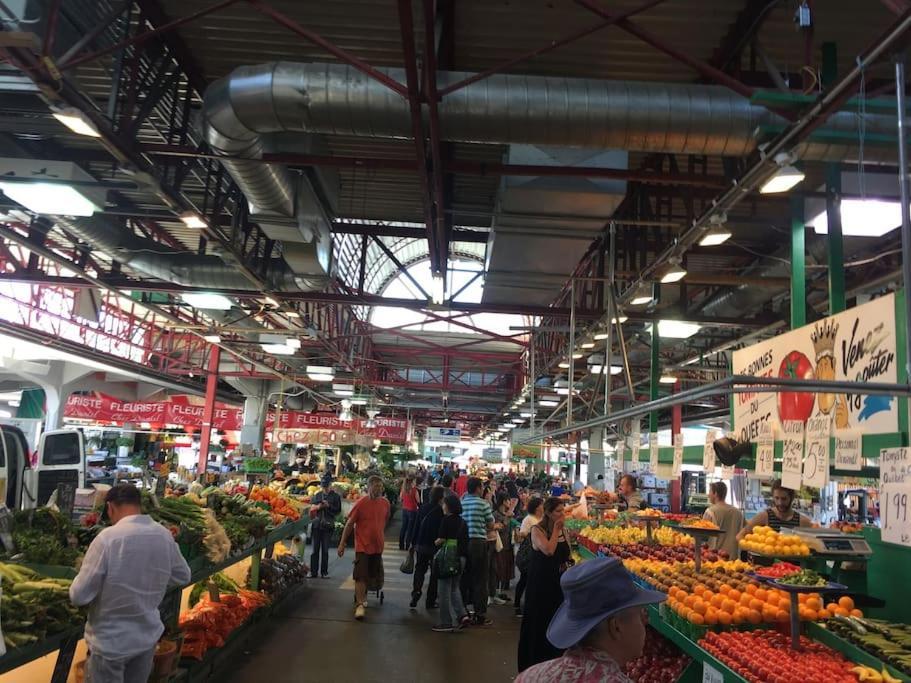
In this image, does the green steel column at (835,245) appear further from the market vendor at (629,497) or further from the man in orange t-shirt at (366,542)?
the market vendor at (629,497)

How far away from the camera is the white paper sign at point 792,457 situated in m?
4.18

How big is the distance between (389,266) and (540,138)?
939 inches

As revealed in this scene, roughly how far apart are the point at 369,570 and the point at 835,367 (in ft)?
21.1

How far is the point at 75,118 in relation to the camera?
4.66m

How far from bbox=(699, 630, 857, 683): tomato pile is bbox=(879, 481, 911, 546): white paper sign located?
964mm

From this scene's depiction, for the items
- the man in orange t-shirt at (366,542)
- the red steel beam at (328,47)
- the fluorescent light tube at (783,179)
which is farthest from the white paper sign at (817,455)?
the man in orange t-shirt at (366,542)

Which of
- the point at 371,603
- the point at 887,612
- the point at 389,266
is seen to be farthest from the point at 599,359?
the point at 389,266

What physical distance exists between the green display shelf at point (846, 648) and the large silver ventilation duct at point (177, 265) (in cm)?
792

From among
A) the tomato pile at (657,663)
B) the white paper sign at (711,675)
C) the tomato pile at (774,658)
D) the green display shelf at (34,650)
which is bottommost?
the tomato pile at (657,663)

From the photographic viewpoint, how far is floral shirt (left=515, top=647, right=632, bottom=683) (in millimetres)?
2027

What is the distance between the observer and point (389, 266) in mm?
28562

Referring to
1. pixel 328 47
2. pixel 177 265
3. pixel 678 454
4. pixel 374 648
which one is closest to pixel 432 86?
pixel 328 47

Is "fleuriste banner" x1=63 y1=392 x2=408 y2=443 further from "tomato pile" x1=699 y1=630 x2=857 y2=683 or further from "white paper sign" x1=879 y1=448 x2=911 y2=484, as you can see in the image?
"white paper sign" x1=879 y1=448 x2=911 y2=484

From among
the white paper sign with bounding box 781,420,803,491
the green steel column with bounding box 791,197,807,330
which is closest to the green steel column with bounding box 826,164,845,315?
the green steel column with bounding box 791,197,807,330
